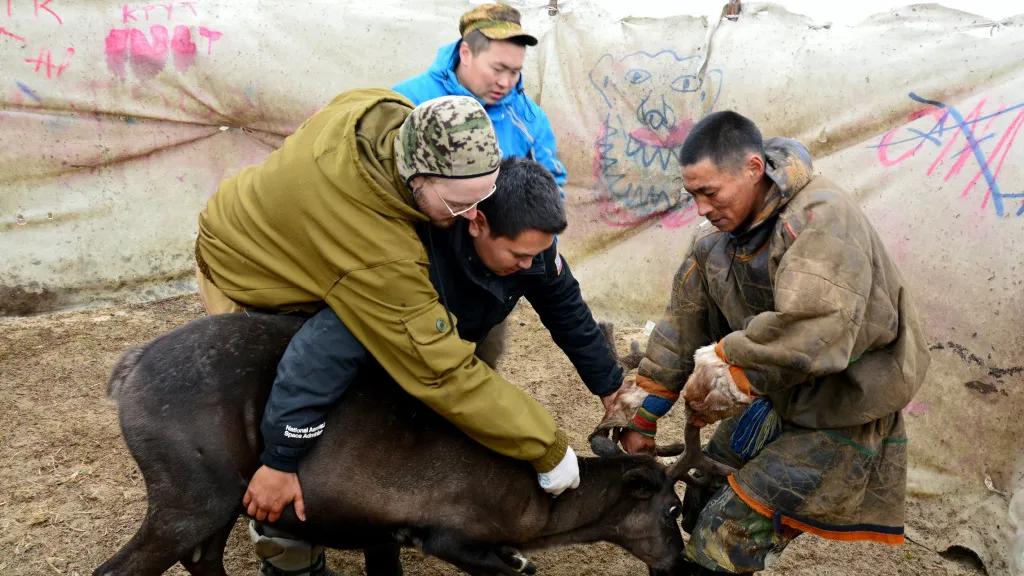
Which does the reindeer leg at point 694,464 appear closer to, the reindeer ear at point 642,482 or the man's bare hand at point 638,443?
the reindeer ear at point 642,482

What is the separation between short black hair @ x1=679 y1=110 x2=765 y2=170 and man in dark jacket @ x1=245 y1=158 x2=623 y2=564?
22.2 inches

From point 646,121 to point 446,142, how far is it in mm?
4595

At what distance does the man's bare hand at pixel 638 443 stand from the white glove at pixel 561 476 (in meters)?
0.54

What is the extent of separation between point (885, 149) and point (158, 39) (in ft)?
19.6

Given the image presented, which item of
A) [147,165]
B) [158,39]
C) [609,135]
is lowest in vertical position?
[147,165]

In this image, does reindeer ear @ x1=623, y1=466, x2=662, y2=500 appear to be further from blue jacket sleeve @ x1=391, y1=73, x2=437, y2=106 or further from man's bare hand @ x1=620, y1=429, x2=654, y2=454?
blue jacket sleeve @ x1=391, y1=73, x2=437, y2=106

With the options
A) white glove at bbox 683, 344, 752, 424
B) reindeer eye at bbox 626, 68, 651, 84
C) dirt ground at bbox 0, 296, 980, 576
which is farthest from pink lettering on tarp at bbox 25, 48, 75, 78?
white glove at bbox 683, 344, 752, 424

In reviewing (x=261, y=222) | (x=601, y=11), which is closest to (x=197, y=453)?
(x=261, y=222)

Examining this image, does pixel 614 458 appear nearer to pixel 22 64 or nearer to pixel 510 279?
pixel 510 279

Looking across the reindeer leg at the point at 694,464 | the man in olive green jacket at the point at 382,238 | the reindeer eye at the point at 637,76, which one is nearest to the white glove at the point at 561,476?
the man in olive green jacket at the point at 382,238

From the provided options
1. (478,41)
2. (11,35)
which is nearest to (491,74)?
(478,41)

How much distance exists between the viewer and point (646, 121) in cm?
708

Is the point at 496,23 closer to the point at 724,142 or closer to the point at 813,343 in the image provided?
the point at 724,142

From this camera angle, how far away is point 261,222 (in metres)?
3.05
